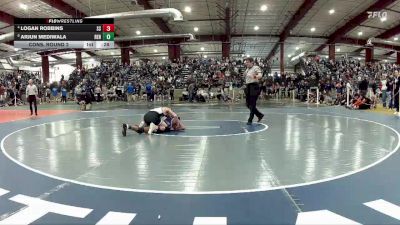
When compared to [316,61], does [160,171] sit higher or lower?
lower

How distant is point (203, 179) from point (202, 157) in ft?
4.01

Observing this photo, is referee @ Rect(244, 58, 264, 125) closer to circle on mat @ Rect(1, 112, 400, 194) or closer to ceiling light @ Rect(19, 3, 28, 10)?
circle on mat @ Rect(1, 112, 400, 194)

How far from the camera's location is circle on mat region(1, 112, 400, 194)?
3.98m

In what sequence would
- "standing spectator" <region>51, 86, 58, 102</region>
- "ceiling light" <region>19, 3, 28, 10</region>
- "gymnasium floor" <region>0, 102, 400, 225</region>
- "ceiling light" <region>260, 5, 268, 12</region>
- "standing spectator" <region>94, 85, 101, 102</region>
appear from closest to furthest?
"gymnasium floor" <region>0, 102, 400, 225</region> < "ceiling light" <region>19, 3, 28, 10</region> < "ceiling light" <region>260, 5, 268, 12</region> < "standing spectator" <region>94, 85, 101, 102</region> < "standing spectator" <region>51, 86, 58, 102</region>

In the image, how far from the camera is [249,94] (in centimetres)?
943

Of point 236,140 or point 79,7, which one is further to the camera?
point 79,7

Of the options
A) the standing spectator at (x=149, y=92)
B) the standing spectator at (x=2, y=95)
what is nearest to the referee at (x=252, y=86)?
the standing spectator at (x=149, y=92)

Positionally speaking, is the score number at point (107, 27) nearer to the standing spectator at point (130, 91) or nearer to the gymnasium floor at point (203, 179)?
the gymnasium floor at point (203, 179)

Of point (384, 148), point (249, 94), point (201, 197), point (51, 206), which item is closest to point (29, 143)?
point (51, 206)

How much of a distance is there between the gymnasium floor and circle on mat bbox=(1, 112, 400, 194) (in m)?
0.01

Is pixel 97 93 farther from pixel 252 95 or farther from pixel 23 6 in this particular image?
pixel 252 95

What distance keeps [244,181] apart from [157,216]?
1.35 metres

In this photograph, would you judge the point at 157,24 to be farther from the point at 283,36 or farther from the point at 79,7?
the point at 283,36
